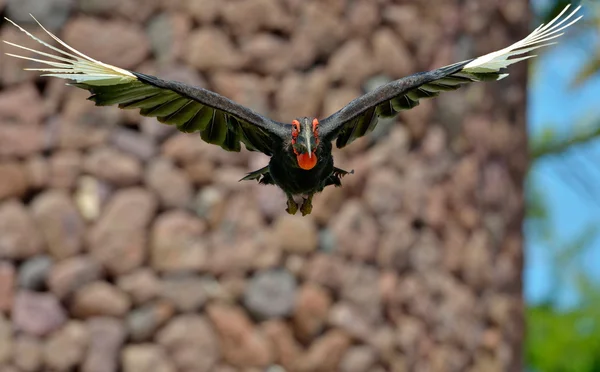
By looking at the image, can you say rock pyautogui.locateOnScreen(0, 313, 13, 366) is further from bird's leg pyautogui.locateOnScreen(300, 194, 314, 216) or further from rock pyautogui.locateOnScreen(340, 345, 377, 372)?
bird's leg pyautogui.locateOnScreen(300, 194, 314, 216)

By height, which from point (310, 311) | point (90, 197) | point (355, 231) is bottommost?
point (310, 311)

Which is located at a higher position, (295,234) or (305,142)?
(295,234)

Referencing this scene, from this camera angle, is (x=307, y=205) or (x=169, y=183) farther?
(x=169, y=183)

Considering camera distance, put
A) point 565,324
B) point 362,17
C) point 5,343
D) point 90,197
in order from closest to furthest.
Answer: point 5,343 < point 90,197 < point 362,17 < point 565,324

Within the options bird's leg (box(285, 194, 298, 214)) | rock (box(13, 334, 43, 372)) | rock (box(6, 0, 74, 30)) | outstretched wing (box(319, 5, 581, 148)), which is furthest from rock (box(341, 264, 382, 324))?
bird's leg (box(285, 194, 298, 214))

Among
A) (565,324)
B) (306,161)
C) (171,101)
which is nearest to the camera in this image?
(306,161)

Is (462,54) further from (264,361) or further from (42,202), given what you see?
(42,202)

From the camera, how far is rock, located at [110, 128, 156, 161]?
2.53 metres

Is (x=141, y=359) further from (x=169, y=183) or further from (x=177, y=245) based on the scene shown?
(x=169, y=183)

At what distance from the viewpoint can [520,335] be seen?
351 cm

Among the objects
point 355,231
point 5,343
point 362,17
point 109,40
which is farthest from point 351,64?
point 5,343

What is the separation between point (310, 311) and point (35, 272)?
82 centimetres

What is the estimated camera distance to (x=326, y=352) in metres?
2.71

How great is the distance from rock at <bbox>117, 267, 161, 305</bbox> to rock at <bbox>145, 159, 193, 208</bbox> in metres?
0.21
